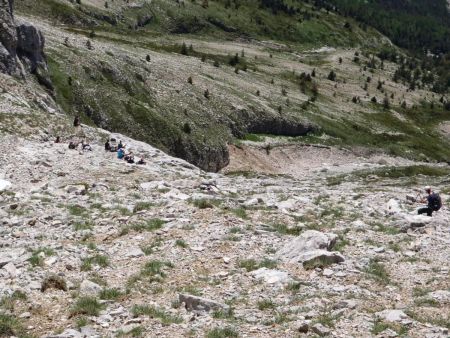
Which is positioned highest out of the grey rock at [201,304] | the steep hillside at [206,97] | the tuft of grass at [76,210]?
the grey rock at [201,304]

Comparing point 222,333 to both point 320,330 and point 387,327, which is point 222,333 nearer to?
point 320,330

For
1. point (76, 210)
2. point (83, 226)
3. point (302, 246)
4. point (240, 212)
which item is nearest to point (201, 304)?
point (302, 246)

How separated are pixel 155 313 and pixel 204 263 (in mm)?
4146

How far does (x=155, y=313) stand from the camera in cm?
1418

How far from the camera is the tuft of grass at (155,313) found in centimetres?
1377

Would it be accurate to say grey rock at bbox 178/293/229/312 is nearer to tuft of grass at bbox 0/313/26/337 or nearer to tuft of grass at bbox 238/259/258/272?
tuft of grass at bbox 238/259/258/272

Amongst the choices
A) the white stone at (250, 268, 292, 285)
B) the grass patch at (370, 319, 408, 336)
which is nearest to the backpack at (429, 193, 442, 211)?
the white stone at (250, 268, 292, 285)

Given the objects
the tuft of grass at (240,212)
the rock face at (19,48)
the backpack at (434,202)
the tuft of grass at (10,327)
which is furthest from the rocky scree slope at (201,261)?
the rock face at (19,48)

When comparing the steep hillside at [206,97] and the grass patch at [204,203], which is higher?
the grass patch at [204,203]

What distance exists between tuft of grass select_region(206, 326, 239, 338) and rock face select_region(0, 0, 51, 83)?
42.0m

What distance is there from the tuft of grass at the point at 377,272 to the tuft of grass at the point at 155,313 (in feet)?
22.8

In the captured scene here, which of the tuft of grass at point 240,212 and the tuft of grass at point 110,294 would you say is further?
the tuft of grass at point 240,212

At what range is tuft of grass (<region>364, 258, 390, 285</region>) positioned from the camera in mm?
16891

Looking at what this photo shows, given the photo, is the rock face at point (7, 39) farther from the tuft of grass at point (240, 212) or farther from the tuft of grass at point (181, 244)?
the tuft of grass at point (181, 244)
